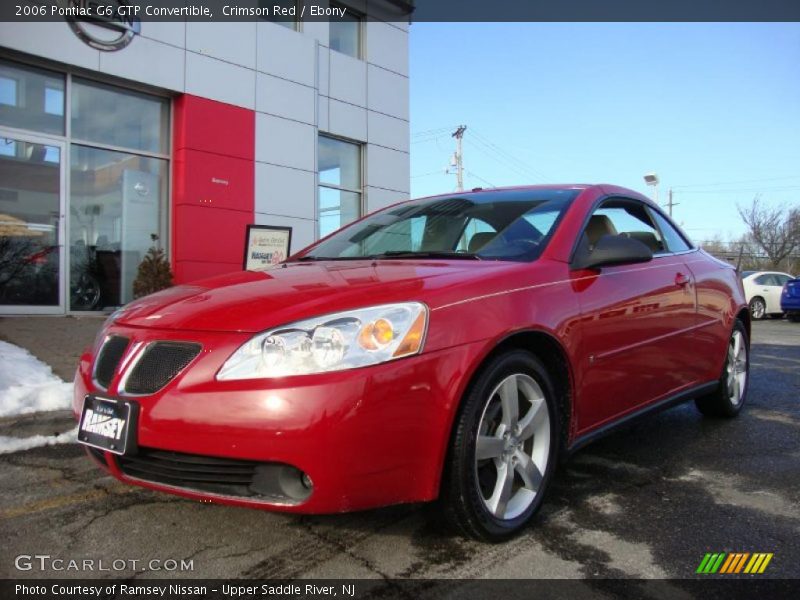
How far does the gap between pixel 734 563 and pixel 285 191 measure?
962 cm

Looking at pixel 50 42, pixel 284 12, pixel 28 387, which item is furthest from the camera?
pixel 284 12

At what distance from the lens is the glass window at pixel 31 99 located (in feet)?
27.1

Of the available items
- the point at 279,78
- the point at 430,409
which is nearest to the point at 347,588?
the point at 430,409

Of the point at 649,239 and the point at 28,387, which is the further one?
the point at 28,387

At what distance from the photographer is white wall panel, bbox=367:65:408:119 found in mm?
12492

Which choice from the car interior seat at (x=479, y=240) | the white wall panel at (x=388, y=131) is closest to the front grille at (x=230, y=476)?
the car interior seat at (x=479, y=240)

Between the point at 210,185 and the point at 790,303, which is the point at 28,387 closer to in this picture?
the point at 210,185

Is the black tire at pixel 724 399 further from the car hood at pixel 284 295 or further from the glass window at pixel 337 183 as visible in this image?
the glass window at pixel 337 183

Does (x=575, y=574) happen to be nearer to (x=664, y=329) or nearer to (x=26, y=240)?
(x=664, y=329)

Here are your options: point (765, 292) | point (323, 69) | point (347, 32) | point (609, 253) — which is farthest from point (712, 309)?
point (765, 292)

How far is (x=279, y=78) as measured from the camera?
10789mm

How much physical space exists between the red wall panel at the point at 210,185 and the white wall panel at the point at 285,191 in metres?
0.19

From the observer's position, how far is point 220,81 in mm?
9969

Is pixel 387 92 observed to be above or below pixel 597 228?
above
